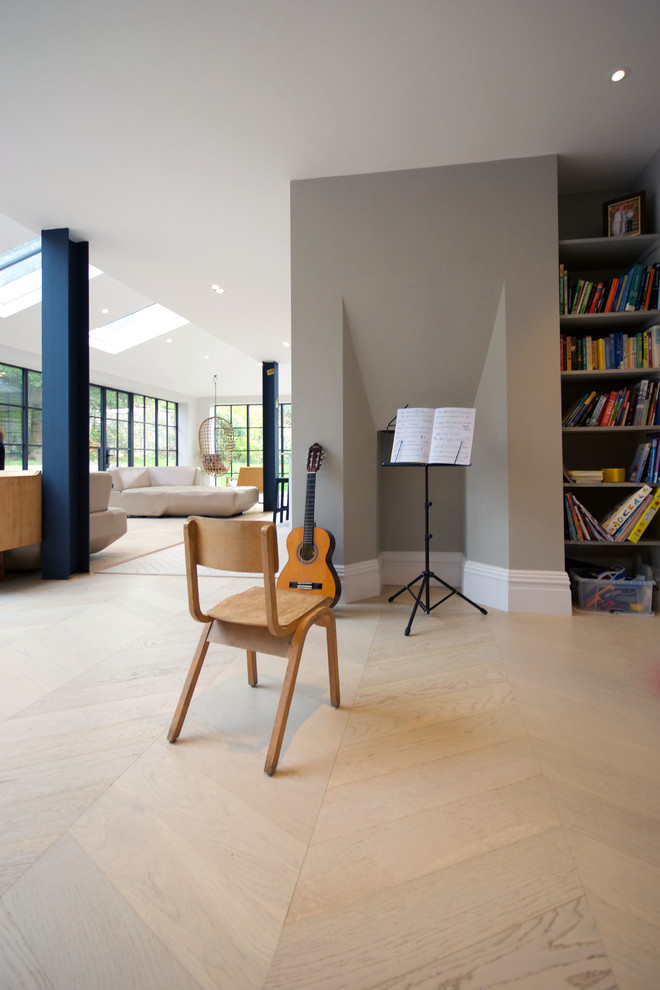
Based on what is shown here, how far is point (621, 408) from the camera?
3.15 metres

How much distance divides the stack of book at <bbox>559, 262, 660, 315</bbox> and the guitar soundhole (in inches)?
81.4

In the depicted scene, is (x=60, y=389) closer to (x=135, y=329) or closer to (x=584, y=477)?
(x=584, y=477)

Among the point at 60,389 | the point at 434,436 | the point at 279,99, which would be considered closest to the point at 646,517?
the point at 434,436

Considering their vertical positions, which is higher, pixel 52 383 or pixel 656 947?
pixel 52 383

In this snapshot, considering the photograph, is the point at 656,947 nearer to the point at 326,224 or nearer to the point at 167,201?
the point at 326,224

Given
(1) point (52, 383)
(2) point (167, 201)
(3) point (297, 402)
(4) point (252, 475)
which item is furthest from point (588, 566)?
(4) point (252, 475)

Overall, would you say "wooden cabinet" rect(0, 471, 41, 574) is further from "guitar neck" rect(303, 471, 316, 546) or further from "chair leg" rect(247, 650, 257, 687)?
"chair leg" rect(247, 650, 257, 687)

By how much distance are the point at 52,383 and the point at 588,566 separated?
13.2ft

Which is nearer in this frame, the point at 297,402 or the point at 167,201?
the point at 297,402

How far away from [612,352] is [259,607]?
8.81 ft

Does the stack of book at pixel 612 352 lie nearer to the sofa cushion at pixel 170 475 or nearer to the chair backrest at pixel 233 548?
the chair backrest at pixel 233 548

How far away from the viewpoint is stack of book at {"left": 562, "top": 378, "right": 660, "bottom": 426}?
3.07 m

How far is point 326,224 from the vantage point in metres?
3.36

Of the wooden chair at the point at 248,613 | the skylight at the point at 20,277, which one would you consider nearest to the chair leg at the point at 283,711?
the wooden chair at the point at 248,613
